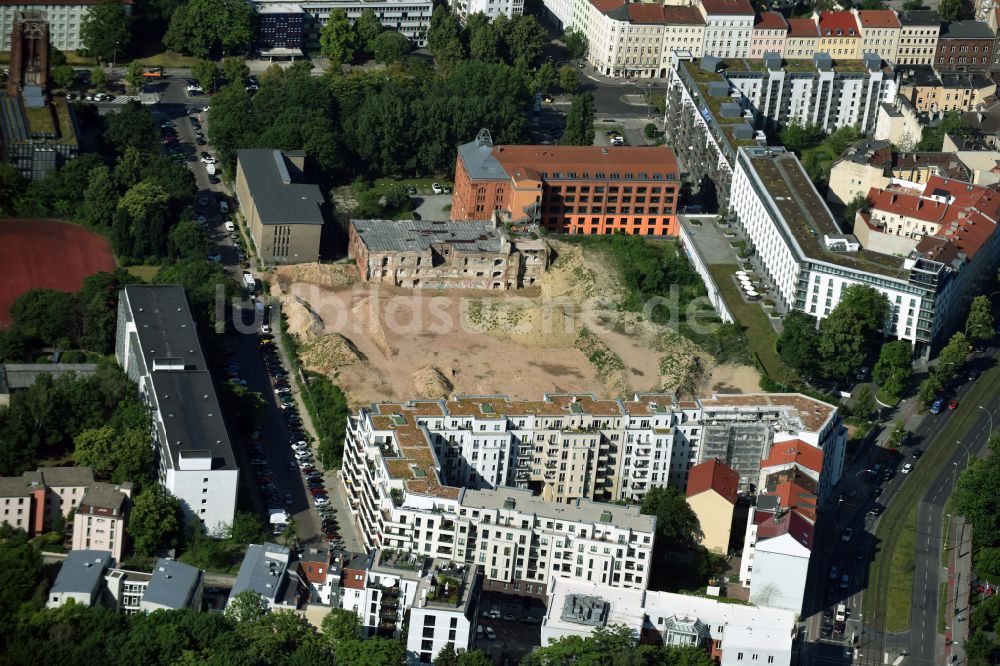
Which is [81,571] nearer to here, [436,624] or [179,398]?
[179,398]

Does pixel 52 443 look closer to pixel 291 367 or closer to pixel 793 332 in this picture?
pixel 291 367

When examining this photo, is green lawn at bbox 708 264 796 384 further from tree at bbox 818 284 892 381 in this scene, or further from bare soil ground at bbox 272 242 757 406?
tree at bbox 818 284 892 381

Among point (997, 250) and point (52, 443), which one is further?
point (997, 250)

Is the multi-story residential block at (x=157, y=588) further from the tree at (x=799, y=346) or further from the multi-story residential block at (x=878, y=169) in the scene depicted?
the multi-story residential block at (x=878, y=169)

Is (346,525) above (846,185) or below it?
below

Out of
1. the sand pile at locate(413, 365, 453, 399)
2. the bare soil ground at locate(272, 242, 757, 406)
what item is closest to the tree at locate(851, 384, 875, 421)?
the bare soil ground at locate(272, 242, 757, 406)

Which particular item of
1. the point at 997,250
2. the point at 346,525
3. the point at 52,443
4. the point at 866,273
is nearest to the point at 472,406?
the point at 346,525

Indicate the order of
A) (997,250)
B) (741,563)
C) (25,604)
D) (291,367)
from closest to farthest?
(25,604), (741,563), (291,367), (997,250)

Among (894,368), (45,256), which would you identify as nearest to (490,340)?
(894,368)
